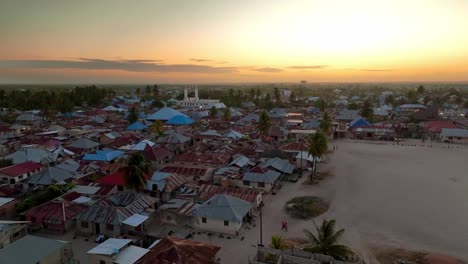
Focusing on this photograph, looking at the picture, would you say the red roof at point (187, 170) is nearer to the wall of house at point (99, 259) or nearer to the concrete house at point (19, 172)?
the concrete house at point (19, 172)

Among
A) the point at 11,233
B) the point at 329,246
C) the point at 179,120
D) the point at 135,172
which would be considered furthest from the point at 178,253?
the point at 179,120

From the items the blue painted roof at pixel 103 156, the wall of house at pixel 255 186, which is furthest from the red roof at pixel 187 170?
the blue painted roof at pixel 103 156

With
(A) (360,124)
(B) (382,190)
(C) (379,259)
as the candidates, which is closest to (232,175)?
(B) (382,190)

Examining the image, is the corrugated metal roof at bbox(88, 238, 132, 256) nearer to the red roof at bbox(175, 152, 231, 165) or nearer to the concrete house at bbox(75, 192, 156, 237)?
the concrete house at bbox(75, 192, 156, 237)

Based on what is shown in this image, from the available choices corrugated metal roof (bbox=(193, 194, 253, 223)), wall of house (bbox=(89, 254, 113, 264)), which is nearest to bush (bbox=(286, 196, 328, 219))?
corrugated metal roof (bbox=(193, 194, 253, 223))

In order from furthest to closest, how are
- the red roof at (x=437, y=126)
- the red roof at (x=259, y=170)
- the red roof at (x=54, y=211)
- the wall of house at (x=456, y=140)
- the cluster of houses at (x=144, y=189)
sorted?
the red roof at (x=437, y=126), the wall of house at (x=456, y=140), the red roof at (x=259, y=170), the red roof at (x=54, y=211), the cluster of houses at (x=144, y=189)
